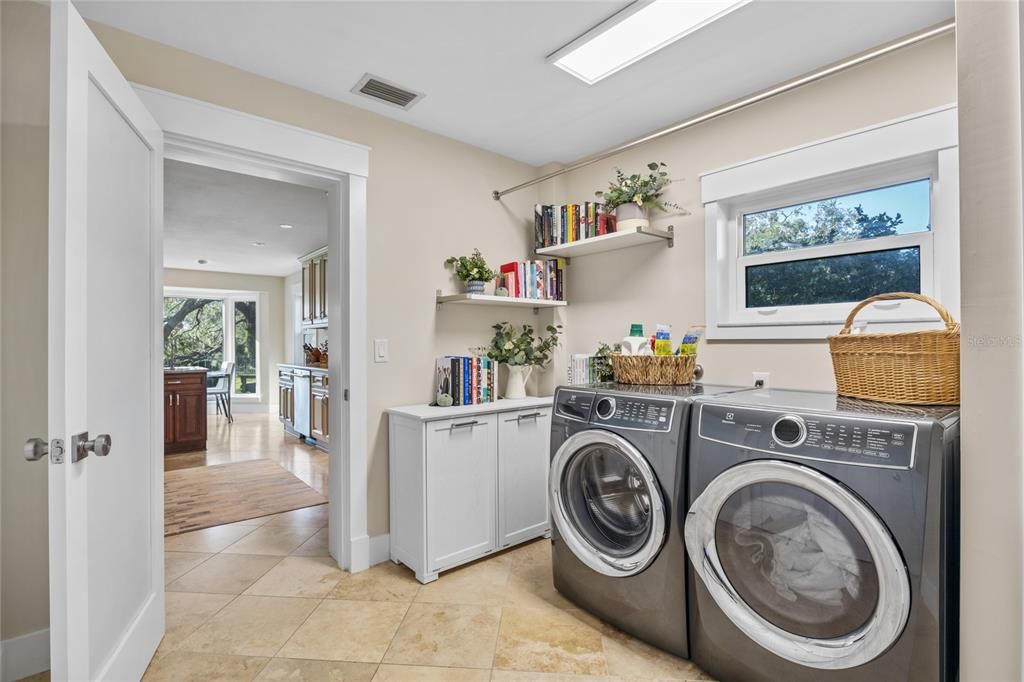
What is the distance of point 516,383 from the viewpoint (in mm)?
3014

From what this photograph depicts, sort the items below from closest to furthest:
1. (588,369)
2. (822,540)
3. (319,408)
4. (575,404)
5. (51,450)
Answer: (51,450) → (822,540) → (575,404) → (588,369) → (319,408)

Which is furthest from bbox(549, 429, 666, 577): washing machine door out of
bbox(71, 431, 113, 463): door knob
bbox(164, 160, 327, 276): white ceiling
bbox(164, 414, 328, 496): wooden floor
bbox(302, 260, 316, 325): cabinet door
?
bbox(302, 260, 316, 325): cabinet door

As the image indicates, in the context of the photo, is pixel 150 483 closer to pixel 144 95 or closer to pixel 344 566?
pixel 344 566

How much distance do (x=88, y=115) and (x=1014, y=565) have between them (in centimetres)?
234

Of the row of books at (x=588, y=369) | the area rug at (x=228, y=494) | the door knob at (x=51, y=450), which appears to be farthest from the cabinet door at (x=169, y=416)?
the door knob at (x=51, y=450)

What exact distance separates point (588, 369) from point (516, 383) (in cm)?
45

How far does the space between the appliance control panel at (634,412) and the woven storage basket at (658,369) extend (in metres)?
0.33

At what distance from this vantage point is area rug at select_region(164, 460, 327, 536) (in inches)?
131

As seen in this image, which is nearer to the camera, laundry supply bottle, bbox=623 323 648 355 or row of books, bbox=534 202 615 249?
laundry supply bottle, bbox=623 323 648 355

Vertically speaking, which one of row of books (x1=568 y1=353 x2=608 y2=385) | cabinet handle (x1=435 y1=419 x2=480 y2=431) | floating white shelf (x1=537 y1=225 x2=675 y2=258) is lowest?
cabinet handle (x1=435 y1=419 x2=480 y2=431)

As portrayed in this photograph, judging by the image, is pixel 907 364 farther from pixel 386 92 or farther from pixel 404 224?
pixel 386 92

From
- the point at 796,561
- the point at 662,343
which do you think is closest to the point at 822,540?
the point at 796,561

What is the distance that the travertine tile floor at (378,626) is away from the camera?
5.69 feet

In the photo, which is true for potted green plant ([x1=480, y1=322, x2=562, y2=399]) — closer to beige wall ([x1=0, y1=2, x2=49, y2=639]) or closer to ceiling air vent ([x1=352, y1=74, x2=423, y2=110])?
ceiling air vent ([x1=352, y1=74, x2=423, y2=110])
